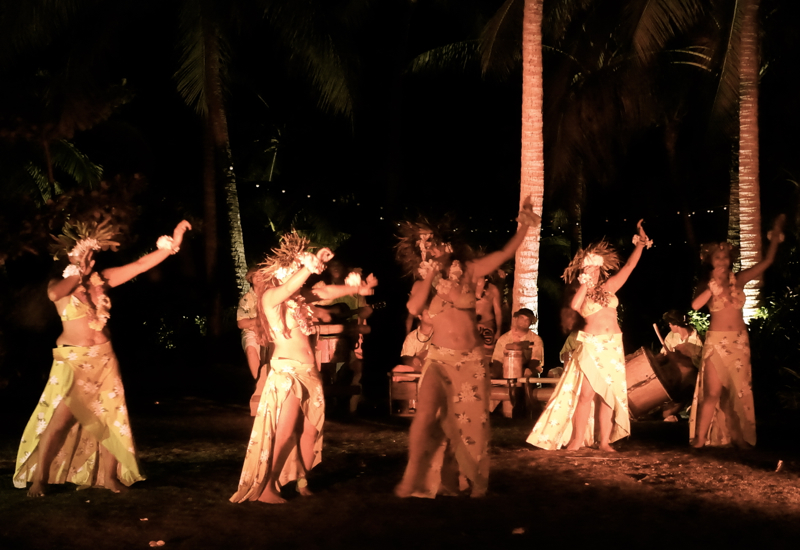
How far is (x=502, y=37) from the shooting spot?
1566 centimetres

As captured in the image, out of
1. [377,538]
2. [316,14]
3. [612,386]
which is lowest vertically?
[377,538]

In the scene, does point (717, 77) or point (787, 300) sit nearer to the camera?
point (787, 300)

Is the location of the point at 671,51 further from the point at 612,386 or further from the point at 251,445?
the point at 251,445

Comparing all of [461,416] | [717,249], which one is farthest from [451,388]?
[717,249]

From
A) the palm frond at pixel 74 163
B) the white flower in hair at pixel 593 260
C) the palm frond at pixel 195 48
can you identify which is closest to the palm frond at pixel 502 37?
the palm frond at pixel 195 48

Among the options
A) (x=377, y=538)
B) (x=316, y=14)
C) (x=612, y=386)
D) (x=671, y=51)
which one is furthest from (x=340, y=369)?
(x=671, y=51)

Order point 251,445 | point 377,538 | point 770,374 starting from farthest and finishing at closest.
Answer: point 770,374, point 251,445, point 377,538

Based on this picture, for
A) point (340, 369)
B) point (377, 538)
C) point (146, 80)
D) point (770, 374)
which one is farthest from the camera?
point (146, 80)

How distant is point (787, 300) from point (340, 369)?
240 inches

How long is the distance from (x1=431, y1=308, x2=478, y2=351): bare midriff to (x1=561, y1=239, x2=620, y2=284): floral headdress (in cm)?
214

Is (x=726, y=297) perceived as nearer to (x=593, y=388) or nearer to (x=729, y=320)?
(x=729, y=320)

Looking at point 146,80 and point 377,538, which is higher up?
point 146,80

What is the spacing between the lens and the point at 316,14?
18.0 metres

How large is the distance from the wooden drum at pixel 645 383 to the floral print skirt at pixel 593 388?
1507 mm
